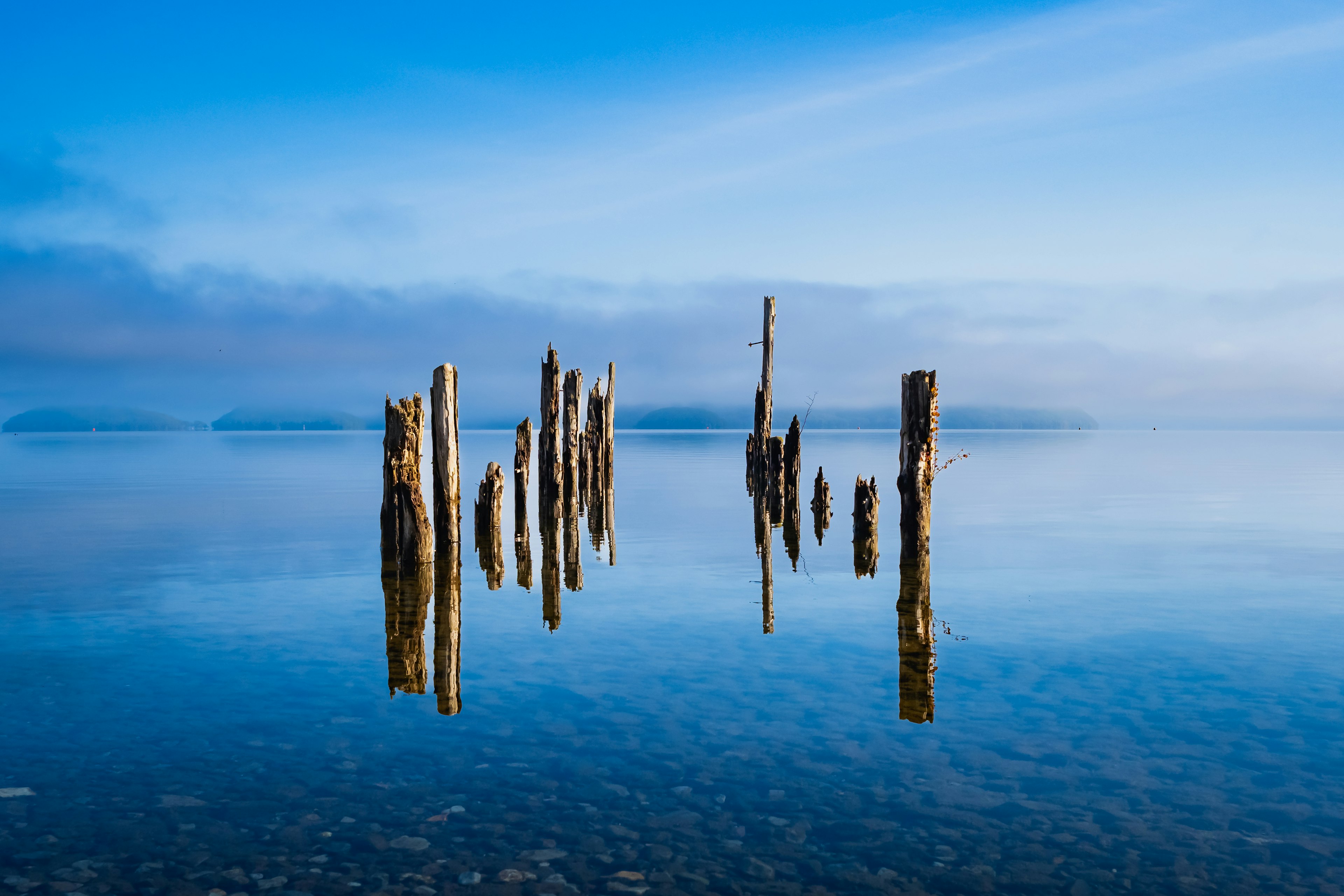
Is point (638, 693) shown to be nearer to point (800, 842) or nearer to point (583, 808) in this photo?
point (583, 808)

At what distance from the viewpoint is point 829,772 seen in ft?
22.9

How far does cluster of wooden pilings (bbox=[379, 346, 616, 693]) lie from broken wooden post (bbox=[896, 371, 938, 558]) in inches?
208

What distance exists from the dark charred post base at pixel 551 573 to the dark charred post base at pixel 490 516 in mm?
936

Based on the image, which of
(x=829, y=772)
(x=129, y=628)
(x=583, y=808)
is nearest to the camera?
(x=583, y=808)

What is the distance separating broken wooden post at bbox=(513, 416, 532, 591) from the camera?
55.1 feet

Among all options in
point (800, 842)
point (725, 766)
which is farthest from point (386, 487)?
point (800, 842)

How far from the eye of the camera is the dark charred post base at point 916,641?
28.4ft

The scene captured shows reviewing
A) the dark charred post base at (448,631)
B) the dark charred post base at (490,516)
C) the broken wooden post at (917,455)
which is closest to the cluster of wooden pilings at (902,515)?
the broken wooden post at (917,455)

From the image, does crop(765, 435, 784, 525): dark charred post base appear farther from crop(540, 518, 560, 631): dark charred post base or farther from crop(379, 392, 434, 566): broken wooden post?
crop(379, 392, 434, 566): broken wooden post

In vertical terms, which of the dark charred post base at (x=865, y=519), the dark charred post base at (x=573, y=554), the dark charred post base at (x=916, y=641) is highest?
the dark charred post base at (x=865, y=519)

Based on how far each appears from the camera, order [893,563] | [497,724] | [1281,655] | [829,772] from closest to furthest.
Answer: [829,772] < [497,724] < [1281,655] < [893,563]

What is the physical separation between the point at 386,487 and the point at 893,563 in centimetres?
876

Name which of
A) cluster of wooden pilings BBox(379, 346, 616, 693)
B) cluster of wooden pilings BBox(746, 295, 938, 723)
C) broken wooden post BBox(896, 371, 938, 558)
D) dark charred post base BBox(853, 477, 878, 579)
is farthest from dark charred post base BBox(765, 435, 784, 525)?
broken wooden post BBox(896, 371, 938, 558)

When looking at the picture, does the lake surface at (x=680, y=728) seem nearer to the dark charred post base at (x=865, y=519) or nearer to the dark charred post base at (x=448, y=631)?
the dark charred post base at (x=448, y=631)
